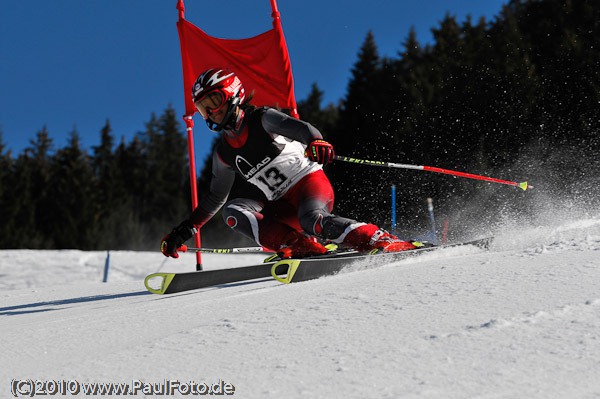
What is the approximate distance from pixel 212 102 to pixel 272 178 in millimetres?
706

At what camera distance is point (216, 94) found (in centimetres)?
386

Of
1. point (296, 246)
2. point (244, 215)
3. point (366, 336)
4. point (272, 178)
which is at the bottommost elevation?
point (366, 336)

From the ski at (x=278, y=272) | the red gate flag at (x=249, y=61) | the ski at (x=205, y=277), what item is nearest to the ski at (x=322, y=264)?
the ski at (x=278, y=272)

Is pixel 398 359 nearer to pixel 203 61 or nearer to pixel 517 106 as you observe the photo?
pixel 203 61

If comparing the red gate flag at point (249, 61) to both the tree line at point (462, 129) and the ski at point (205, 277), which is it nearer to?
the ski at point (205, 277)

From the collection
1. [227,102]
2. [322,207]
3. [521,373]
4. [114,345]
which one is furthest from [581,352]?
[227,102]

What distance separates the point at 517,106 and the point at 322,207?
19.2 meters

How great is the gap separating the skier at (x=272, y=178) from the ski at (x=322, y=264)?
10 cm

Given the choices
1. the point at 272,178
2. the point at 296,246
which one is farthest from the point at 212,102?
the point at 296,246

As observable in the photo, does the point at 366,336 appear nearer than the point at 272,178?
Yes

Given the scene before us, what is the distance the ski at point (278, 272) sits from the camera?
334 cm

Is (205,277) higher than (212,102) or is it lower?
lower

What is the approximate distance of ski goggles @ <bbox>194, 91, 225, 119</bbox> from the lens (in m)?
3.86

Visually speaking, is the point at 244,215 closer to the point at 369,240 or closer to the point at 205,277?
the point at 205,277
